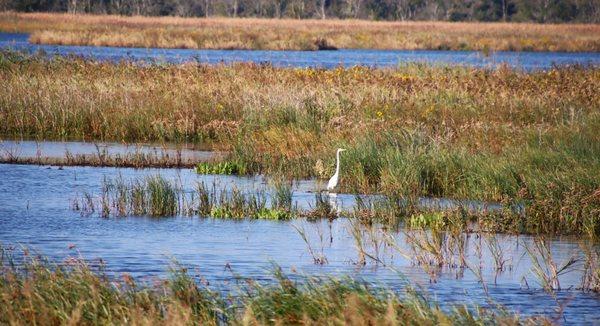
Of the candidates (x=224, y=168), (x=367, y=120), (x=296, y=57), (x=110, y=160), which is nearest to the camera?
(x=224, y=168)

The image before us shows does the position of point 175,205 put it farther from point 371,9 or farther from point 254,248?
point 371,9

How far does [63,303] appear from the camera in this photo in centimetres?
889

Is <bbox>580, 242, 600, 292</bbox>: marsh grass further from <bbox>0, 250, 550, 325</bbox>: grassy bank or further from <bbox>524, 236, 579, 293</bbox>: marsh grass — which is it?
<bbox>0, 250, 550, 325</bbox>: grassy bank

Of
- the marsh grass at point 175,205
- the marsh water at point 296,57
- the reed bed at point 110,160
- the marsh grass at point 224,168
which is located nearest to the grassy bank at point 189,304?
the marsh grass at point 175,205

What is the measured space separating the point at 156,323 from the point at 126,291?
45.6 inches

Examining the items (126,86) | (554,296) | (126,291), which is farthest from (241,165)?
(126,291)

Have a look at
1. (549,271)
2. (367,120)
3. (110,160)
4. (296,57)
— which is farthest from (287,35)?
(549,271)

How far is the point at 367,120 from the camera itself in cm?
2202

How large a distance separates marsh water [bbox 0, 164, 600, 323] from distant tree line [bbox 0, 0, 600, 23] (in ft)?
299

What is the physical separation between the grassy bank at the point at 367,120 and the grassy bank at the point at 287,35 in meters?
29.4

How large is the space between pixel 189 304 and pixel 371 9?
10788 cm

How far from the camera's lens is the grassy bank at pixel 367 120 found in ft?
54.0

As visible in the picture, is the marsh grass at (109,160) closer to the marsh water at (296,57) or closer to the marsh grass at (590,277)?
the marsh grass at (590,277)

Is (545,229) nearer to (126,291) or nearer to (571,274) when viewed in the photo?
(571,274)
